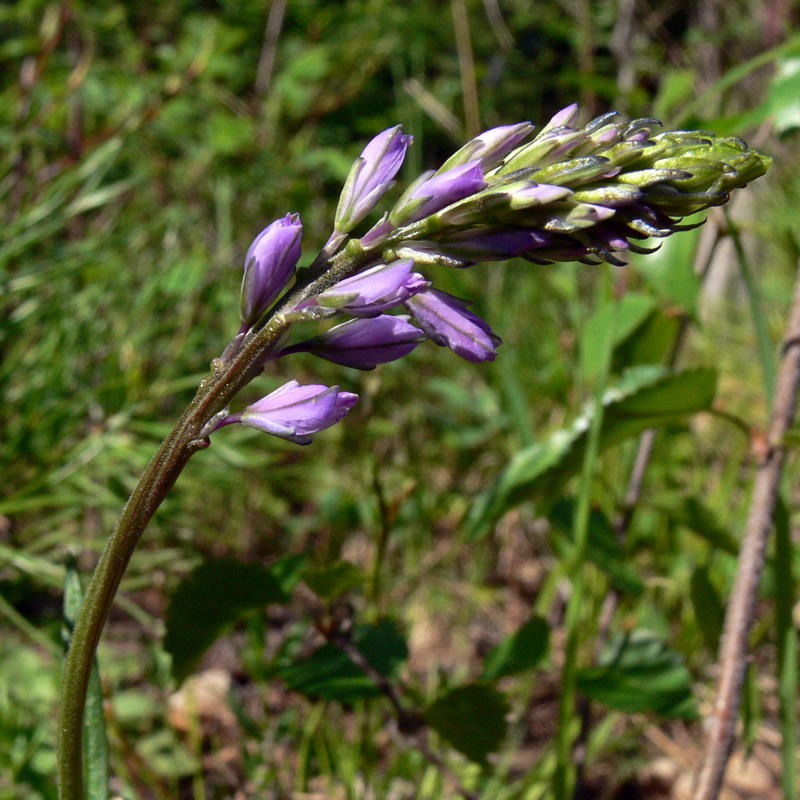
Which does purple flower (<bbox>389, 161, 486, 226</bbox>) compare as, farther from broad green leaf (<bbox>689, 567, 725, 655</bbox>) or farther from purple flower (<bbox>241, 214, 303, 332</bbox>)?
broad green leaf (<bbox>689, 567, 725, 655</bbox>)

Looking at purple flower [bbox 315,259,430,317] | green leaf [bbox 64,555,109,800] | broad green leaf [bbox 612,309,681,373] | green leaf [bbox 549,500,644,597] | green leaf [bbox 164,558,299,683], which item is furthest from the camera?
broad green leaf [bbox 612,309,681,373]

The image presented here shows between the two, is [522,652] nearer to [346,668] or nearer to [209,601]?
[346,668]

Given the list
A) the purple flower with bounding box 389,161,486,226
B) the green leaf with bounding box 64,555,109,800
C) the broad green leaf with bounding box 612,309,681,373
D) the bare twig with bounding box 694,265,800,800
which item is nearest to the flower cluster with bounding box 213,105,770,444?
the purple flower with bounding box 389,161,486,226

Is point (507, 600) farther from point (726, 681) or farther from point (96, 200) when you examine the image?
point (96, 200)

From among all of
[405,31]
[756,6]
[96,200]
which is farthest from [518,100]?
[96,200]

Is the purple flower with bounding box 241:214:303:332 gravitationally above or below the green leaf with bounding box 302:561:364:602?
above

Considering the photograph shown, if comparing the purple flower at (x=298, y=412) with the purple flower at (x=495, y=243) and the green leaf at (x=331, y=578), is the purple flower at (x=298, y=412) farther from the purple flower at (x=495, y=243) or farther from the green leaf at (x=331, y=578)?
the green leaf at (x=331, y=578)

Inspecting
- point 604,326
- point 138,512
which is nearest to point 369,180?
point 138,512
